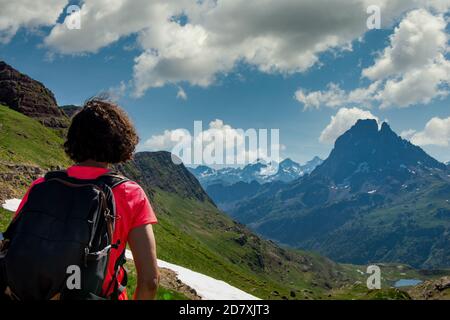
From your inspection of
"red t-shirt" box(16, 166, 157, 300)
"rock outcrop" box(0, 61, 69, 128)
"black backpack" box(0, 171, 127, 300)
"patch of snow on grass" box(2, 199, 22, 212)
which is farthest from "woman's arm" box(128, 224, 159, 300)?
"rock outcrop" box(0, 61, 69, 128)

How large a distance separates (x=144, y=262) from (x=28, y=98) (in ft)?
540

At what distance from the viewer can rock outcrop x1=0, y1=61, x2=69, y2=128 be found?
144 metres

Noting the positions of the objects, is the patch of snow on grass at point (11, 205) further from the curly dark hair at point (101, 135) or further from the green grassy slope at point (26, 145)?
the curly dark hair at point (101, 135)

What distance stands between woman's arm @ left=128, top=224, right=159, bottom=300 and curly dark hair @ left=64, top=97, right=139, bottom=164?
1.15 m

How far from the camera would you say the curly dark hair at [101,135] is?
18.4 ft

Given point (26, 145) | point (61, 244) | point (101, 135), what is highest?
point (26, 145)

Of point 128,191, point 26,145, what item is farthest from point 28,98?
point 128,191

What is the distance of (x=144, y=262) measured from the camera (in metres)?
5.01

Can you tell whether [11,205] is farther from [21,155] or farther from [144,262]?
[144,262]

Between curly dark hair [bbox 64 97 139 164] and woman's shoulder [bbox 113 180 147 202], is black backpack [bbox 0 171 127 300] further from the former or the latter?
curly dark hair [bbox 64 97 139 164]

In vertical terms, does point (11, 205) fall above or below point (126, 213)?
above
